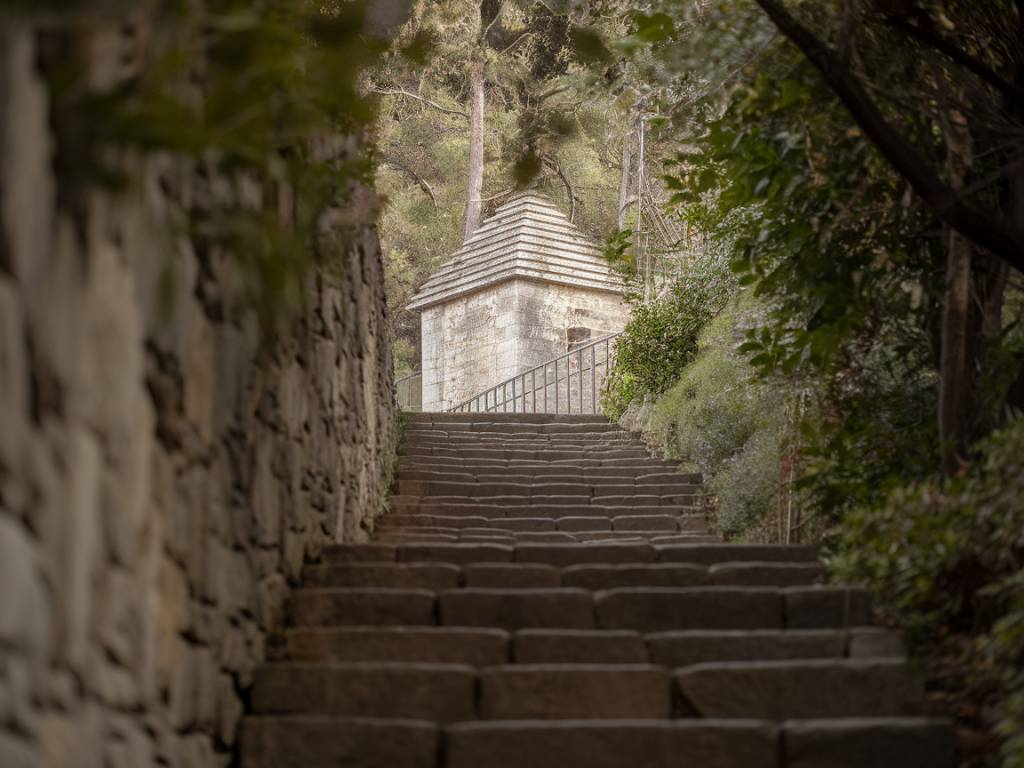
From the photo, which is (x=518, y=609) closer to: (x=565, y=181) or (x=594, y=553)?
(x=594, y=553)

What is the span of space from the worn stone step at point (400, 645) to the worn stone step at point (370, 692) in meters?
0.26

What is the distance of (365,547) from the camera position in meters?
5.03

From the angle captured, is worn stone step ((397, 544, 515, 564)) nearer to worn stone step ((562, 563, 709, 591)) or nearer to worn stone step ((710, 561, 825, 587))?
worn stone step ((562, 563, 709, 591))

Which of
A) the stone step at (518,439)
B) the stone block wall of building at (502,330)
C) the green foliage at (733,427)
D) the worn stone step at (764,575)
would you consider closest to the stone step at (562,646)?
the worn stone step at (764,575)

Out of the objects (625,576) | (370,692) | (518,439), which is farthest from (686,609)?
(518,439)

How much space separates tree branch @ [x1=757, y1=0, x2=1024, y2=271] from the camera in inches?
169

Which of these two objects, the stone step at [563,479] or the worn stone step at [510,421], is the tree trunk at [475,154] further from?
the stone step at [563,479]

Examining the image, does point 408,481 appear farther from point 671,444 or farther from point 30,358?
point 30,358

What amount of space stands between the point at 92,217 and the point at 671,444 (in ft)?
A: 25.0

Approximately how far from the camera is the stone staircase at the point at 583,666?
335 centimetres

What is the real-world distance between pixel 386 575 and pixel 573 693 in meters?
1.29

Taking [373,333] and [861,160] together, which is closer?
[861,160]

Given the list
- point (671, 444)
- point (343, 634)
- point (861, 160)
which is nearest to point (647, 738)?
point (343, 634)

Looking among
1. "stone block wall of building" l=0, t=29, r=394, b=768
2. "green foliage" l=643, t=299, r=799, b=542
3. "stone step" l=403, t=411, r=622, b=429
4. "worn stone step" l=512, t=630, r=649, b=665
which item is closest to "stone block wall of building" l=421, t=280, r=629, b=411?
"stone step" l=403, t=411, r=622, b=429
